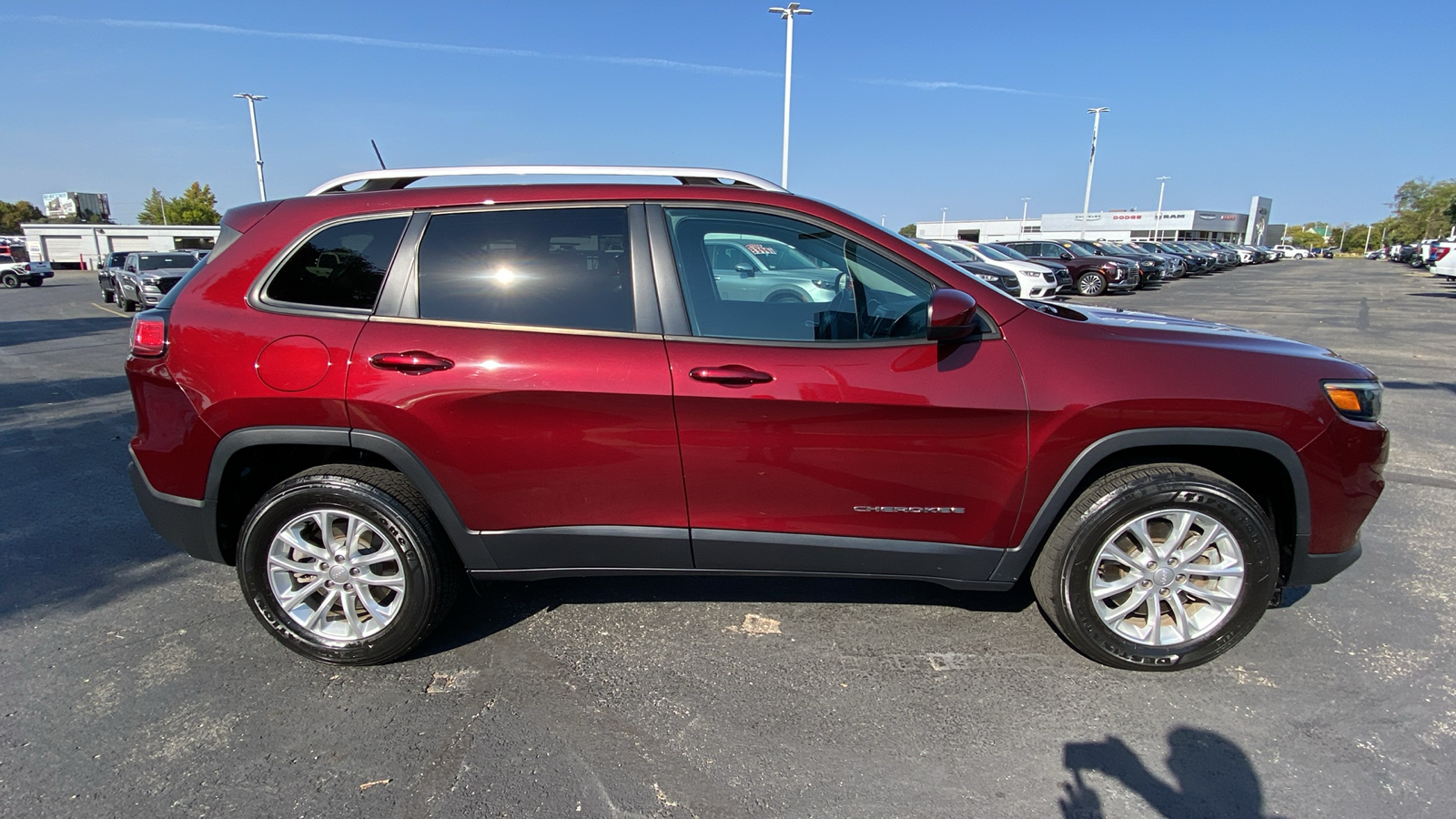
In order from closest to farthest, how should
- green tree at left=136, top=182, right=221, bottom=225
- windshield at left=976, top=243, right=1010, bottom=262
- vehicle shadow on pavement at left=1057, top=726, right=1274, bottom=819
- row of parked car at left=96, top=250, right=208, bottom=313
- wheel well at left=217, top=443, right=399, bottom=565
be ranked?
vehicle shadow on pavement at left=1057, top=726, right=1274, bottom=819
wheel well at left=217, top=443, right=399, bottom=565
row of parked car at left=96, top=250, right=208, bottom=313
windshield at left=976, top=243, right=1010, bottom=262
green tree at left=136, top=182, right=221, bottom=225

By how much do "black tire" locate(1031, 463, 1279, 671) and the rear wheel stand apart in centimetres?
2120

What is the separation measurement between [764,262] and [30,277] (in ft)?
143

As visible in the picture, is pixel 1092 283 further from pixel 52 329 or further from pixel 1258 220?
pixel 1258 220

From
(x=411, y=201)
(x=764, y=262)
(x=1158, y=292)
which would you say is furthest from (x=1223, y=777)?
(x=1158, y=292)

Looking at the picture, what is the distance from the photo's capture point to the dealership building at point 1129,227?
84188mm

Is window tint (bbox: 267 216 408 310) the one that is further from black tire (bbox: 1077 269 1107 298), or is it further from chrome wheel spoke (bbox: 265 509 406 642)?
black tire (bbox: 1077 269 1107 298)

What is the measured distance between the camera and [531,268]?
8.99 feet

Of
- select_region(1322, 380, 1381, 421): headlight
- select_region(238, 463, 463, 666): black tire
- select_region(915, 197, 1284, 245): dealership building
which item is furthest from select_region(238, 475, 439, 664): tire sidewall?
select_region(915, 197, 1284, 245): dealership building

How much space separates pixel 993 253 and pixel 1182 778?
19.3m

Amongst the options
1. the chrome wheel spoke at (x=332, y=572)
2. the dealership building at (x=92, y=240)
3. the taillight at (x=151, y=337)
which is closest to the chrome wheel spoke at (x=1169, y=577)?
the chrome wheel spoke at (x=332, y=572)

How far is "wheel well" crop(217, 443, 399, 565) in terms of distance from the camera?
9.29 feet

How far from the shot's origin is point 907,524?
271 centimetres

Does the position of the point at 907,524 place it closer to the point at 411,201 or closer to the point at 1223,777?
the point at 1223,777

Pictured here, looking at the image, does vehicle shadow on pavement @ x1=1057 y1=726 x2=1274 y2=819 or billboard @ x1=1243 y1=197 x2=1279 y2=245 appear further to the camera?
billboard @ x1=1243 y1=197 x2=1279 y2=245
